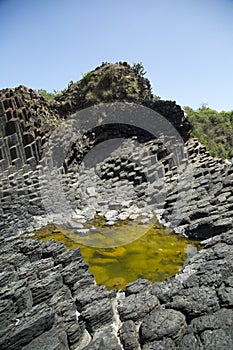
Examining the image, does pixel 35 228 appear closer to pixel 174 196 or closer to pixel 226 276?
pixel 174 196

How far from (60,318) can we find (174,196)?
945 cm

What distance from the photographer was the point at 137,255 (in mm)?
9531

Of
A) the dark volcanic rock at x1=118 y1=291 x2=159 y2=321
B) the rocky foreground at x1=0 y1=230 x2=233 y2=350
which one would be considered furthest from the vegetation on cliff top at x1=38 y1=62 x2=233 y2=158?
the dark volcanic rock at x1=118 y1=291 x2=159 y2=321

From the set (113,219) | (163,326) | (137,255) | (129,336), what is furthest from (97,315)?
(113,219)

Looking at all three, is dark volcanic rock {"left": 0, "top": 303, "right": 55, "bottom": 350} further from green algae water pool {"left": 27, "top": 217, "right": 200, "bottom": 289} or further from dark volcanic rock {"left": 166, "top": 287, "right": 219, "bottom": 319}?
green algae water pool {"left": 27, "top": 217, "right": 200, "bottom": 289}

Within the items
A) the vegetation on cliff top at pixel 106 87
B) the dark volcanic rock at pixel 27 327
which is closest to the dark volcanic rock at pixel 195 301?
the dark volcanic rock at pixel 27 327

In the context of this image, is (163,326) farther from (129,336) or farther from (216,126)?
(216,126)

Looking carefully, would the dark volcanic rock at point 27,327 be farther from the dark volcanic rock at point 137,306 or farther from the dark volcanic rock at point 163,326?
the dark volcanic rock at point 163,326

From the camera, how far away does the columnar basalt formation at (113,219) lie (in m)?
4.83

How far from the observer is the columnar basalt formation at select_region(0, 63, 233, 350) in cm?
483

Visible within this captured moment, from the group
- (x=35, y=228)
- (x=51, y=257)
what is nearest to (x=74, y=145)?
(x=35, y=228)

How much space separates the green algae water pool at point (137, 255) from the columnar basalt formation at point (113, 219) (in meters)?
0.79

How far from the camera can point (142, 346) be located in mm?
4684

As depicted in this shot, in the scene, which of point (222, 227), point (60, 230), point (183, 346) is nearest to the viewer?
point (183, 346)
